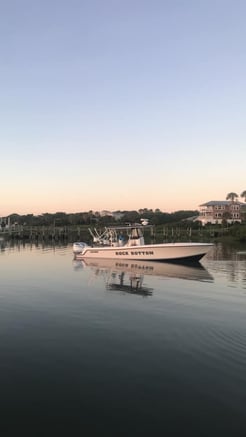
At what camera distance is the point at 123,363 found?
11.2 meters

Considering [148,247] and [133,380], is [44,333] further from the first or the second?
[148,247]

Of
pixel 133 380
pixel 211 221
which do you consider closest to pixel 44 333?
pixel 133 380

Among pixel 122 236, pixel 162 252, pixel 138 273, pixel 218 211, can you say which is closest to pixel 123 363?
pixel 138 273

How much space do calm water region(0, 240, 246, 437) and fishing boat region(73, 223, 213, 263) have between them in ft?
60.1

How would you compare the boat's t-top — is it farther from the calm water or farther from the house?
the house

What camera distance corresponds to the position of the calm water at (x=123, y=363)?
314 inches

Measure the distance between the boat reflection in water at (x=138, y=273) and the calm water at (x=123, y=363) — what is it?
113 inches

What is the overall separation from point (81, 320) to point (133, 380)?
265 inches

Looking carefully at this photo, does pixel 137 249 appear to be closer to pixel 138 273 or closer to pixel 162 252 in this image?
pixel 162 252

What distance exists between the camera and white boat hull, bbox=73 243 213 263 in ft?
135

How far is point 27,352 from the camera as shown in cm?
1217

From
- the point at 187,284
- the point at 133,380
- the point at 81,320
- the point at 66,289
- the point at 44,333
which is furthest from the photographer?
the point at 187,284

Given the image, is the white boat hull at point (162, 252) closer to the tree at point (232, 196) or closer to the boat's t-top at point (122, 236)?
the boat's t-top at point (122, 236)

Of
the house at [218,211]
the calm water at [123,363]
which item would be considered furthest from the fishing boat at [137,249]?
the house at [218,211]
